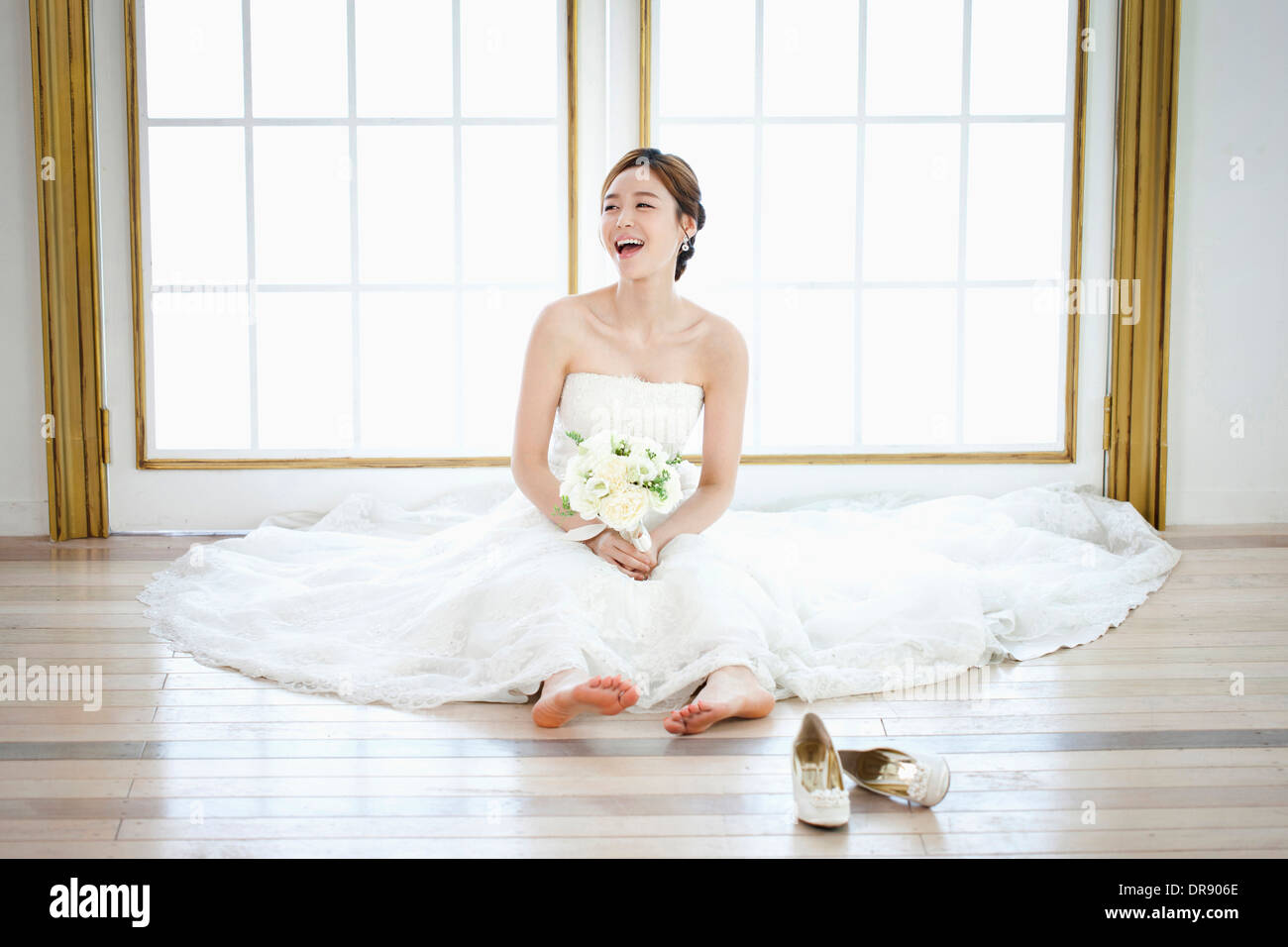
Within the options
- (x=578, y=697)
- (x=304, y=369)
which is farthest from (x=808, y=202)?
(x=578, y=697)

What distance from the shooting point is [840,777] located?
5.46ft

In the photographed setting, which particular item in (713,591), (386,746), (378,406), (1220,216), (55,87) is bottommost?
(386,746)

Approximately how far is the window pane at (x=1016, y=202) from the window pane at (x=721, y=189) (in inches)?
32.0

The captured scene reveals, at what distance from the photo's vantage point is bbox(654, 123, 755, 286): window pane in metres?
3.96

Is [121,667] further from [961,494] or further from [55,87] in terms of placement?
[961,494]

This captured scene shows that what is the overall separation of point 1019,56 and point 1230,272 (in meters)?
1.10

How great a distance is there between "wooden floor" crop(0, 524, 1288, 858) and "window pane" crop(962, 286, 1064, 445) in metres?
1.55

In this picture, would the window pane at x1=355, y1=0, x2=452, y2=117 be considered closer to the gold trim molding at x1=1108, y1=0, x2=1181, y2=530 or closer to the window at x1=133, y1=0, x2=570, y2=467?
the window at x1=133, y1=0, x2=570, y2=467

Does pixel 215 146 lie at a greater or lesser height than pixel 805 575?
greater

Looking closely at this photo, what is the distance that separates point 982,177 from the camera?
4.01 metres

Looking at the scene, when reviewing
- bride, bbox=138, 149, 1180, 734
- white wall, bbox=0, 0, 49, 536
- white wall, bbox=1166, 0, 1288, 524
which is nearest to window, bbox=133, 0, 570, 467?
white wall, bbox=0, 0, 49, 536

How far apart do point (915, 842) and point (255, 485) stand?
3.04 metres
